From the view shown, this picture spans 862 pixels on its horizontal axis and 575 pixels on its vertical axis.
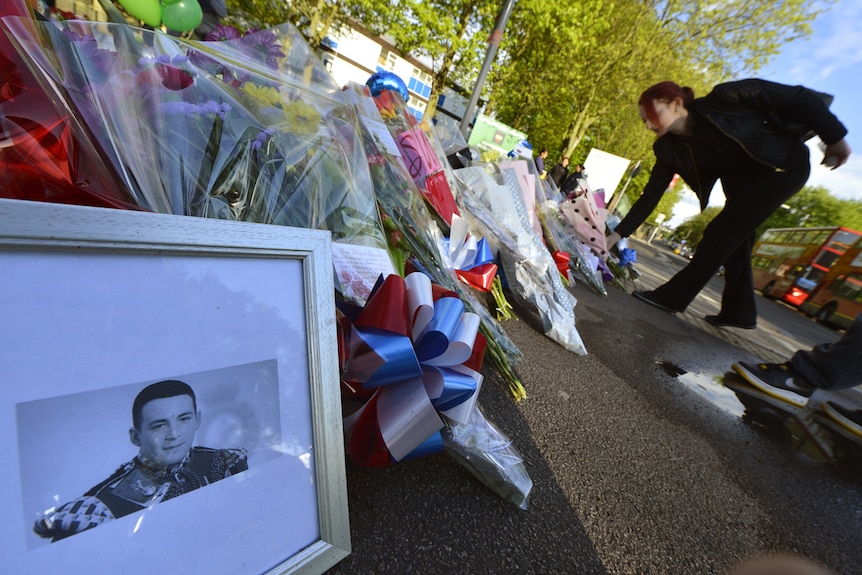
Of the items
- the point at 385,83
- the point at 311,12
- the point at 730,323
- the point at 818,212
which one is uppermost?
the point at 818,212

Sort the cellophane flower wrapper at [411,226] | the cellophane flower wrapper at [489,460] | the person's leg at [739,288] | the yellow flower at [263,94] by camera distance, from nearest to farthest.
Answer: the cellophane flower wrapper at [489,460] → the yellow flower at [263,94] → the cellophane flower wrapper at [411,226] → the person's leg at [739,288]

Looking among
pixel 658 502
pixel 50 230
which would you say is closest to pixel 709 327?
pixel 658 502

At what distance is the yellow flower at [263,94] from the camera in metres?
1.17

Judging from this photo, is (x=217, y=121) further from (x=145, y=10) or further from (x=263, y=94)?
(x=145, y=10)

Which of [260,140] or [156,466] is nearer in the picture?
[156,466]

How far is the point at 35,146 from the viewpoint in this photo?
2.37ft

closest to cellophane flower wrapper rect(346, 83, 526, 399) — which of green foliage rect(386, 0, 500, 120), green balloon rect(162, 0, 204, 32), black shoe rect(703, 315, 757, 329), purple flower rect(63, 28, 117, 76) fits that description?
purple flower rect(63, 28, 117, 76)

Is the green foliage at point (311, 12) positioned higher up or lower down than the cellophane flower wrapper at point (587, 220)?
higher up

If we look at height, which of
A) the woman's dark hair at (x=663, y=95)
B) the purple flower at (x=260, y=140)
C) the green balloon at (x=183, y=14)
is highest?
the woman's dark hair at (x=663, y=95)

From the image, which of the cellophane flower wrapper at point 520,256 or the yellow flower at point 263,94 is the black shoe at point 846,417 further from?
the yellow flower at point 263,94

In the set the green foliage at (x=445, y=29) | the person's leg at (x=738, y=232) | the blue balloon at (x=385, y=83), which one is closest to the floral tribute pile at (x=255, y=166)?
the blue balloon at (x=385, y=83)

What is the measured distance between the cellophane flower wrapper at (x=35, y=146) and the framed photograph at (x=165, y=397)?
369 mm

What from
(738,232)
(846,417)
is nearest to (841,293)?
(738,232)

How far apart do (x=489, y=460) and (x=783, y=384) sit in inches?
115
